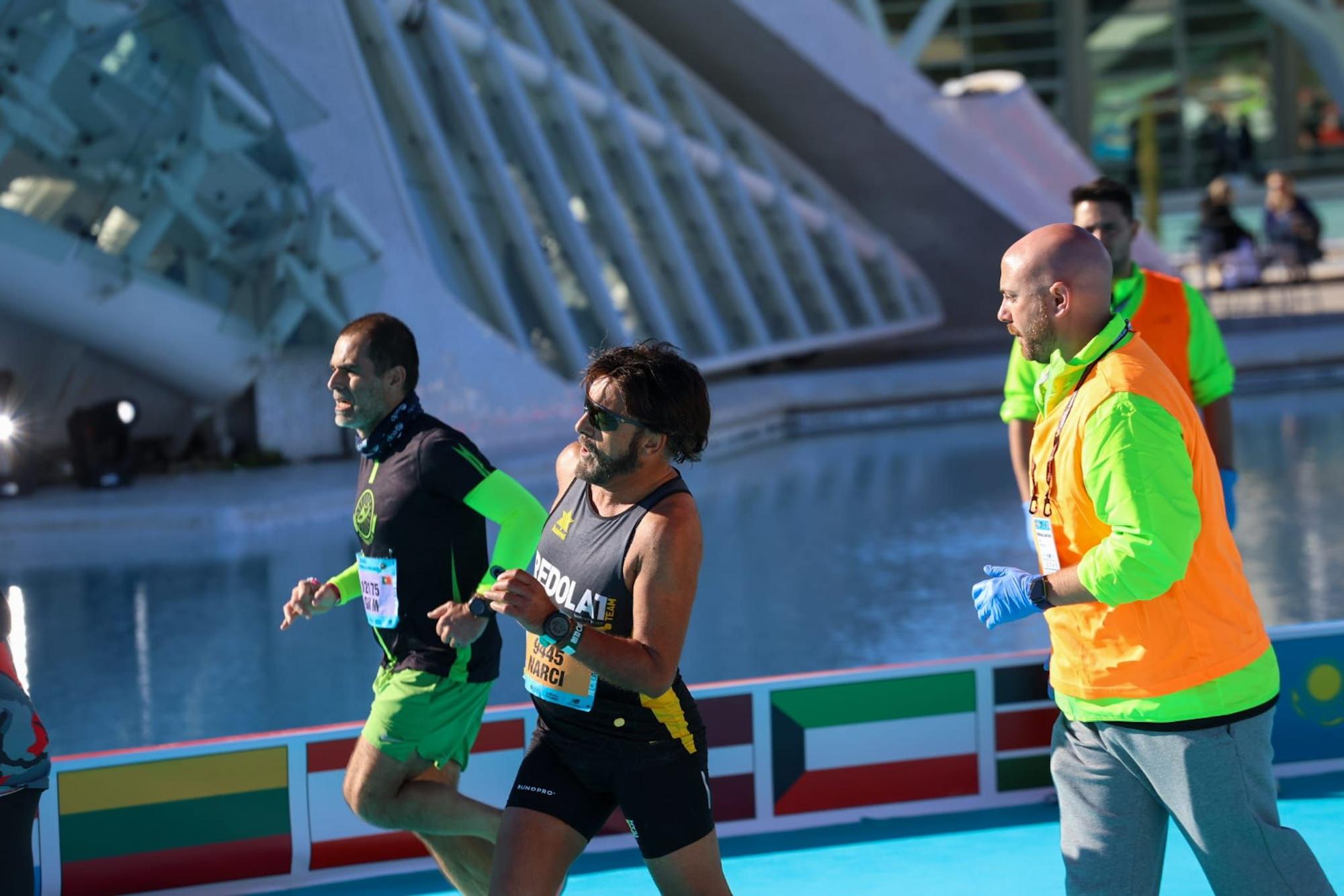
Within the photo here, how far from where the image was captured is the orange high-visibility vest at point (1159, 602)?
11.0 feet

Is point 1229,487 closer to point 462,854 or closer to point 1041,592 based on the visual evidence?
point 1041,592

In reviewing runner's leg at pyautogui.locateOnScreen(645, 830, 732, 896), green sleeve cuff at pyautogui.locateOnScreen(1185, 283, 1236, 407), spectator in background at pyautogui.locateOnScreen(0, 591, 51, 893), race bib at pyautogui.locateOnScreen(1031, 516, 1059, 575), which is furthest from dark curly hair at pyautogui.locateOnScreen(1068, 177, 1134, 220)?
spectator in background at pyautogui.locateOnScreen(0, 591, 51, 893)

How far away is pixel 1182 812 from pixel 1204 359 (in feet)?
7.02

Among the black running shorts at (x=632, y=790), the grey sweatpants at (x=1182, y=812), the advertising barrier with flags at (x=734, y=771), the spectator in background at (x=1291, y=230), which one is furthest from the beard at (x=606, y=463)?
the spectator in background at (x=1291, y=230)

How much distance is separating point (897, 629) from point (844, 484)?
512 cm

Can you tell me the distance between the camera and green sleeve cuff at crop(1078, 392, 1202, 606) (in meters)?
3.22

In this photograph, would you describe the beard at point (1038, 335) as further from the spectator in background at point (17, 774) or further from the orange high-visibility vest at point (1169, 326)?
the spectator in background at point (17, 774)

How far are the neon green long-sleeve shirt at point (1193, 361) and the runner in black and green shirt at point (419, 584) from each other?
1690 millimetres

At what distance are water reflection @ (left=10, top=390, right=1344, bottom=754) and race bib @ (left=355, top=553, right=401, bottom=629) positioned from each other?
113 inches

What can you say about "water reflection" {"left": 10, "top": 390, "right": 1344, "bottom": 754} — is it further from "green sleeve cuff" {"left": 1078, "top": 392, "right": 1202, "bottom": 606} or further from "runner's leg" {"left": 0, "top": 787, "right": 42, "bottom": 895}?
"green sleeve cuff" {"left": 1078, "top": 392, "right": 1202, "bottom": 606}

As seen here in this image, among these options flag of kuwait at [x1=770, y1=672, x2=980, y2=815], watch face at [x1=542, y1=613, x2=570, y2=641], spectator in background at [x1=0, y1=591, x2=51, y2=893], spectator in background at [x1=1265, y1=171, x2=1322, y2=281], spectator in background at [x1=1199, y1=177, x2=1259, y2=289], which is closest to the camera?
A: watch face at [x1=542, y1=613, x2=570, y2=641]

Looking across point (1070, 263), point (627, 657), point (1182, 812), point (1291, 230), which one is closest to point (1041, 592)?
point (1182, 812)

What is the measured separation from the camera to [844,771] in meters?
5.68

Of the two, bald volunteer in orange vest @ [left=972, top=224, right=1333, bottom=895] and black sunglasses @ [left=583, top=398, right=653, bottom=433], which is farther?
black sunglasses @ [left=583, top=398, right=653, bottom=433]
